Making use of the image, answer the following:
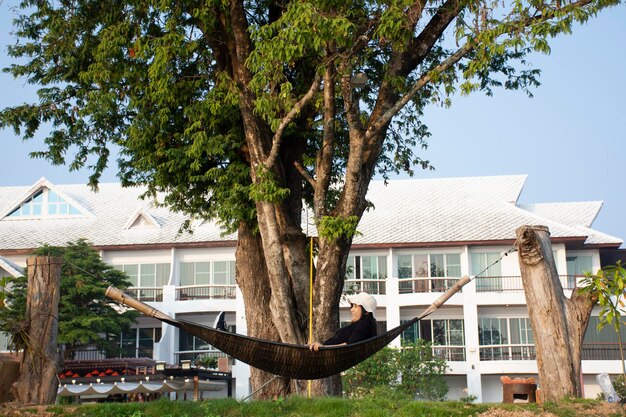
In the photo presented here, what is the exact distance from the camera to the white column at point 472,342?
108 feet

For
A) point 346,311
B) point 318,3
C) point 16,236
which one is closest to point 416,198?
point 346,311

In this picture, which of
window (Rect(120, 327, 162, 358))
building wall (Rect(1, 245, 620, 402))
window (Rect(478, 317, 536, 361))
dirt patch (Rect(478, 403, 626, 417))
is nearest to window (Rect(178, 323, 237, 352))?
building wall (Rect(1, 245, 620, 402))

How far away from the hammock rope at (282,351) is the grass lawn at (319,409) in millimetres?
352

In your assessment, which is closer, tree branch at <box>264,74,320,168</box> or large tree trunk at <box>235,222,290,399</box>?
tree branch at <box>264,74,320,168</box>

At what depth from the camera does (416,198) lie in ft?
123

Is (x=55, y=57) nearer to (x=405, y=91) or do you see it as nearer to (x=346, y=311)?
(x=405, y=91)

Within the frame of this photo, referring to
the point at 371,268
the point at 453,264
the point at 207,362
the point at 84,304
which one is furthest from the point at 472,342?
the point at 84,304

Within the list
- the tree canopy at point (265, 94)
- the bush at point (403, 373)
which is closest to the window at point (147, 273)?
the bush at point (403, 373)

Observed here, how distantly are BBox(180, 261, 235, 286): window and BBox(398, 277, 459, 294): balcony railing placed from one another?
6.78m

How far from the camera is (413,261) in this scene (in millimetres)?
35562

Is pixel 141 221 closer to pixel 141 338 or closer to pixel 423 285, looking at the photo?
pixel 141 338

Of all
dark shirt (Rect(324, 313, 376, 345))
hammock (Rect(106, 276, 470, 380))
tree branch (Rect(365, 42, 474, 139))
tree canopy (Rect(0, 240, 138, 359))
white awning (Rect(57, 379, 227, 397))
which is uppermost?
tree branch (Rect(365, 42, 474, 139))

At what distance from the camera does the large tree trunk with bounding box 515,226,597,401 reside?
32.4 feet

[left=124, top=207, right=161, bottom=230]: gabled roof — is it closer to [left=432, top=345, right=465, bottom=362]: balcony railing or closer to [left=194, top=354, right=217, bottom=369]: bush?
[left=194, top=354, right=217, bottom=369]: bush
